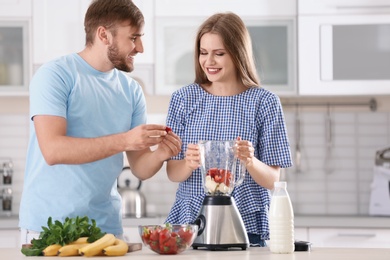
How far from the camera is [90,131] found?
291 cm

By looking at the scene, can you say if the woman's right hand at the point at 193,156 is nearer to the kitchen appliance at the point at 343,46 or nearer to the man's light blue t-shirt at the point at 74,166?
the man's light blue t-shirt at the point at 74,166

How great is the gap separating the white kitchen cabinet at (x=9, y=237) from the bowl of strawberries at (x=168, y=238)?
7.00ft

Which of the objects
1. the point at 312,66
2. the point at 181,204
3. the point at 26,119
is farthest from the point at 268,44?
the point at 181,204

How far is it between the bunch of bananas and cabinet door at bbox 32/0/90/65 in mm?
2374

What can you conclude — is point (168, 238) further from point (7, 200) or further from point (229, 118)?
→ point (7, 200)

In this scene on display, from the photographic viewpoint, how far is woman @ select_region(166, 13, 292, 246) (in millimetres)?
3039

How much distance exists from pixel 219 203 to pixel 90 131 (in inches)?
20.3

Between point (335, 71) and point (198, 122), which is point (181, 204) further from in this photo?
point (335, 71)

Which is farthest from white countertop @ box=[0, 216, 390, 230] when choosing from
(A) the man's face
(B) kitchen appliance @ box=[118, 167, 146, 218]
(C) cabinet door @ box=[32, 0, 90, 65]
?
(A) the man's face

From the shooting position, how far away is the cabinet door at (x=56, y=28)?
4762 mm

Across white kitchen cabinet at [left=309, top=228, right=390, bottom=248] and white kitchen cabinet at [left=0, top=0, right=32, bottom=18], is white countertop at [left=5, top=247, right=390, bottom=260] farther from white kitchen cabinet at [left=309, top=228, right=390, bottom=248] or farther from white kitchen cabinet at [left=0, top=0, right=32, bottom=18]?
white kitchen cabinet at [left=0, top=0, right=32, bottom=18]

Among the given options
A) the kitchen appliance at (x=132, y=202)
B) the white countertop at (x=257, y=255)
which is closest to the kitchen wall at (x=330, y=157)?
the kitchen appliance at (x=132, y=202)

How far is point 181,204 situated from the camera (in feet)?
10.1

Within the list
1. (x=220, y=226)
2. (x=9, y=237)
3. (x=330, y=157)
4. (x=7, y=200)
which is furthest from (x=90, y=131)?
(x=330, y=157)
